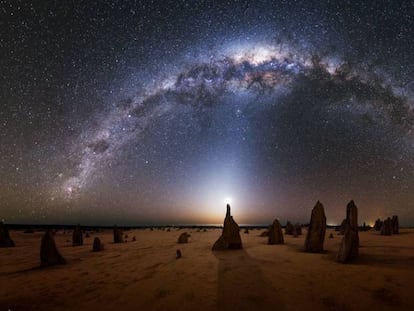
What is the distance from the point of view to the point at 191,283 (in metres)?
9.09

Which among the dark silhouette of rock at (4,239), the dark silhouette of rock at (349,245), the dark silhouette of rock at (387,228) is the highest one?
the dark silhouette of rock at (349,245)

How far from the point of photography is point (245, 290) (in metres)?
8.07

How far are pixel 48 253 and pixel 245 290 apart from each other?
10.2 m

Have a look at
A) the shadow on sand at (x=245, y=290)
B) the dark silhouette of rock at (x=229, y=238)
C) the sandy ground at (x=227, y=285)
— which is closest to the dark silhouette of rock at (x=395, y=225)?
the sandy ground at (x=227, y=285)

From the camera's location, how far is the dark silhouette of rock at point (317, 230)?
14211mm

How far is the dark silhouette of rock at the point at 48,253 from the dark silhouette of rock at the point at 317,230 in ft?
39.2

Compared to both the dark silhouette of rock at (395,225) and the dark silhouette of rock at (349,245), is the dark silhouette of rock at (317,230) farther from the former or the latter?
the dark silhouette of rock at (395,225)

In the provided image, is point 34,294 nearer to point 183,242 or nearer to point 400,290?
point 400,290

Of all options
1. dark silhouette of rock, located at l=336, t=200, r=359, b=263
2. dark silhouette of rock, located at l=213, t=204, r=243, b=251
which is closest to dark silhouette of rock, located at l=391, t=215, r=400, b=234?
dark silhouette of rock, located at l=213, t=204, r=243, b=251

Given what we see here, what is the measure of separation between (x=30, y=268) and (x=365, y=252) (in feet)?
48.7

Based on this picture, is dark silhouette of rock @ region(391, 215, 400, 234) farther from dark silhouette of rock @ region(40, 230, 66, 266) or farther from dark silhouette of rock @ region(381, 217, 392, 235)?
dark silhouette of rock @ region(40, 230, 66, 266)

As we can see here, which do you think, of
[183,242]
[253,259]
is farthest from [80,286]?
[183,242]

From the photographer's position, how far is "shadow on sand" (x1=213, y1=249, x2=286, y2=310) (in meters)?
7.07

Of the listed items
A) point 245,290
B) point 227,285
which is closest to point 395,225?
point 227,285
